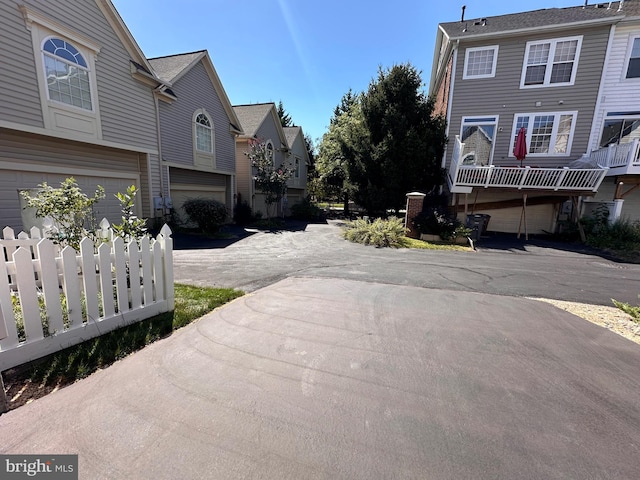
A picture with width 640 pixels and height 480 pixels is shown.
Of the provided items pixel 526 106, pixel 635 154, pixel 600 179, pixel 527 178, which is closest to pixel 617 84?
pixel 526 106

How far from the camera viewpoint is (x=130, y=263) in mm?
3254

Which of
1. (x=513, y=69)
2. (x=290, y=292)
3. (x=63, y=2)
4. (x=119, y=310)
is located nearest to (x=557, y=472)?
(x=290, y=292)

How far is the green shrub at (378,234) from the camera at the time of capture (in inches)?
406

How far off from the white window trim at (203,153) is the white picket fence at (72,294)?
10.7m

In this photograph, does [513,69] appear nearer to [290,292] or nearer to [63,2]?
[290,292]

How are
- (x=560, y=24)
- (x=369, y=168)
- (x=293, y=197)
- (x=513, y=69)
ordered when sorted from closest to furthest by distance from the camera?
(x=560, y=24) → (x=513, y=69) → (x=369, y=168) → (x=293, y=197)

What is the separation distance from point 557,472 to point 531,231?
15.0 m

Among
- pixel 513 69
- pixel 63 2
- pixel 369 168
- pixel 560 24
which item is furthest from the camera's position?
pixel 369 168

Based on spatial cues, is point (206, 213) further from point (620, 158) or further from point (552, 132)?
point (620, 158)

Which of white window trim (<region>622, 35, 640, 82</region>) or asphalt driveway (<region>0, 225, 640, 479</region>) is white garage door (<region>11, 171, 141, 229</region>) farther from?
white window trim (<region>622, 35, 640, 82</region>)

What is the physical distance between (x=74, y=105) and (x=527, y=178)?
53.4ft

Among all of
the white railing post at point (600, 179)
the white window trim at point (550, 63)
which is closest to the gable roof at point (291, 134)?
the white window trim at point (550, 63)

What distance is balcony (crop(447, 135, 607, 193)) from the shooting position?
10477mm

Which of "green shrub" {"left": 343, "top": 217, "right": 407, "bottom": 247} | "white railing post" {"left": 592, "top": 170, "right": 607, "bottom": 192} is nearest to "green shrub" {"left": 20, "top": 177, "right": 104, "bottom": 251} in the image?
"green shrub" {"left": 343, "top": 217, "right": 407, "bottom": 247}
